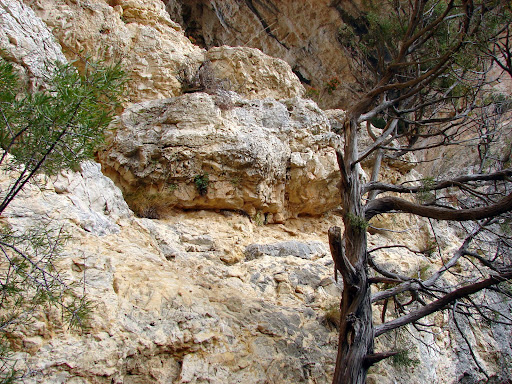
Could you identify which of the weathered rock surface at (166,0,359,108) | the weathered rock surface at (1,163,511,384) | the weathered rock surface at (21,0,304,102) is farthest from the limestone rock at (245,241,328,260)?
the weathered rock surface at (166,0,359,108)

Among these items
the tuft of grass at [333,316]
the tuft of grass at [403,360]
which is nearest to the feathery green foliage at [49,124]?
the tuft of grass at [333,316]

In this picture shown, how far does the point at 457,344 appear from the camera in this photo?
5.52 meters

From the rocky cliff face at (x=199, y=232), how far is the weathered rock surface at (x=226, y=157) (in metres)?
0.03

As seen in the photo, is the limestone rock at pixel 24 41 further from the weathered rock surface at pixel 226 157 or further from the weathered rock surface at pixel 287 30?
the weathered rock surface at pixel 287 30

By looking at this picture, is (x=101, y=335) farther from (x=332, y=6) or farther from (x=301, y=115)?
(x=332, y=6)

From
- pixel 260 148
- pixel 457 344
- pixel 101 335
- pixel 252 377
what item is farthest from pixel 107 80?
pixel 457 344

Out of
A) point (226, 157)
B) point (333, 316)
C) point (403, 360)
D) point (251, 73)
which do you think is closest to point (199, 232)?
point (226, 157)

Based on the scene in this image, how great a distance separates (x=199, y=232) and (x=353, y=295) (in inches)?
117

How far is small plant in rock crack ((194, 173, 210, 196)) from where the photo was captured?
255 inches

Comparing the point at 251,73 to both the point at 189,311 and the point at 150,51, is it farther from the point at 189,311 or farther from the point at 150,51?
the point at 189,311

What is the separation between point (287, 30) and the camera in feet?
46.2

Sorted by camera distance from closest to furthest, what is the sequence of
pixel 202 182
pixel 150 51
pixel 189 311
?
pixel 189 311 → pixel 202 182 → pixel 150 51

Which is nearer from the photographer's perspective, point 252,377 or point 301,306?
point 252,377

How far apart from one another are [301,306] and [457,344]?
8.90 feet
